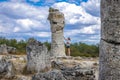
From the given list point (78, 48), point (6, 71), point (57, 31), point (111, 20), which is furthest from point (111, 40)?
point (78, 48)

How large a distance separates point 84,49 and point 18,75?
18.4 meters

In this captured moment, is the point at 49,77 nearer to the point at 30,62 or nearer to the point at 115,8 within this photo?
the point at 115,8

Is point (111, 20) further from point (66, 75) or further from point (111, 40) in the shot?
point (66, 75)

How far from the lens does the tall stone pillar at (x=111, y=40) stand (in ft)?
26.1

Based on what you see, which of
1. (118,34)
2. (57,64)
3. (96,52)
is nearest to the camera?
(118,34)

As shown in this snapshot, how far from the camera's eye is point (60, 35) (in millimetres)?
27500

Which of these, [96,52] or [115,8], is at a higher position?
[115,8]

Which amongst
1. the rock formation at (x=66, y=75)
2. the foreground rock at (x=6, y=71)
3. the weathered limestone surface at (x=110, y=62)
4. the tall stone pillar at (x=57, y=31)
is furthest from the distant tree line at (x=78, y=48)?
the weathered limestone surface at (x=110, y=62)

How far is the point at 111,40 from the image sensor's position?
802 centimetres

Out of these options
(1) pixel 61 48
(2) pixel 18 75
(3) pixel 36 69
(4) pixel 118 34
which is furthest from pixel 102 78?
(1) pixel 61 48

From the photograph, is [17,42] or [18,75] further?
[17,42]

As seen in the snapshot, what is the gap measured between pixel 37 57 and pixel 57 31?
331 inches

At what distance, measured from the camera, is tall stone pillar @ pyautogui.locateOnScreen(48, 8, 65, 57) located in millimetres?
27172

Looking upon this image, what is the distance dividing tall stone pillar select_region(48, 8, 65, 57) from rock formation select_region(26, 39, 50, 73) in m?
7.63
